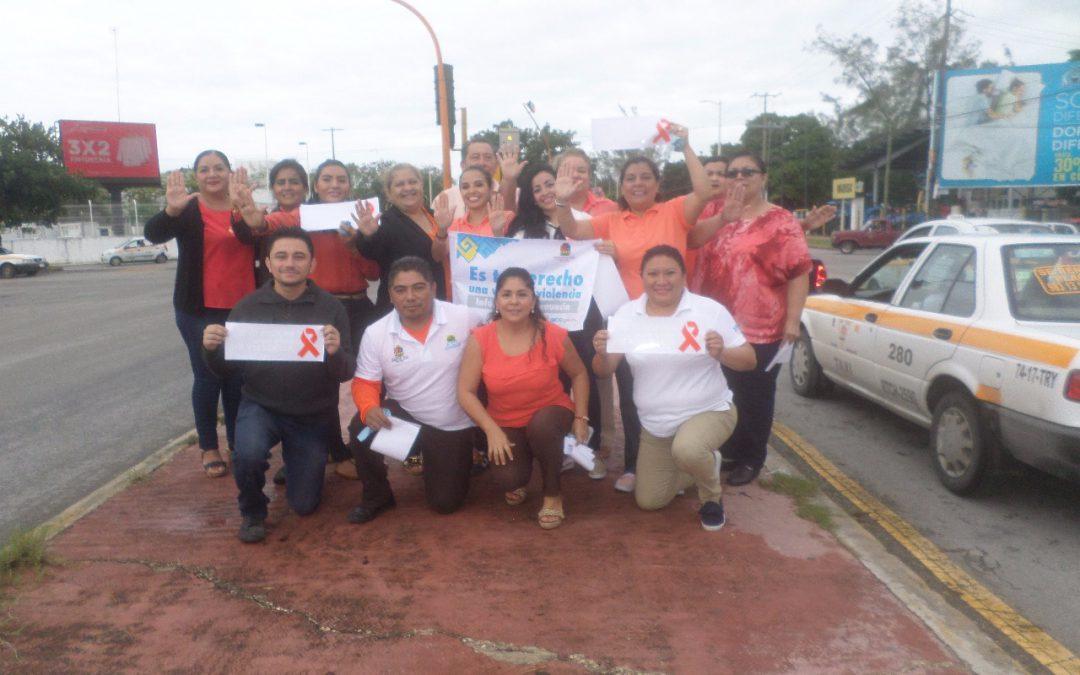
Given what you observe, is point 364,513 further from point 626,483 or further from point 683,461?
point 683,461

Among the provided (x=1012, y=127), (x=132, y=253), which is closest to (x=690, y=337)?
(x=1012, y=127)

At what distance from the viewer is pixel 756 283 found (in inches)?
181

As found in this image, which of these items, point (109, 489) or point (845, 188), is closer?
point (109, 489)

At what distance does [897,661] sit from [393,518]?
2.59m

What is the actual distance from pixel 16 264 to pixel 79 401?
29.0 meters

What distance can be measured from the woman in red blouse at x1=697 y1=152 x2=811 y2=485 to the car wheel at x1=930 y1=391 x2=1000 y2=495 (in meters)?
A: 1.05

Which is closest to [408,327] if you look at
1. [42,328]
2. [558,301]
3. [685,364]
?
[558,301]

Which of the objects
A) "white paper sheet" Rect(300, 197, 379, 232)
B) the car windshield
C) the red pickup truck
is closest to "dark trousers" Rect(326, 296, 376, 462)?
"white paper sheet" Rect(300, 197, 379, 232)

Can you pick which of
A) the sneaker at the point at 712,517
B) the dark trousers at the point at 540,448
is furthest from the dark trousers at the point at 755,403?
the dark trousers at the point at 540,448

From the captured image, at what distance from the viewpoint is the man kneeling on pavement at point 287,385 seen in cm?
411

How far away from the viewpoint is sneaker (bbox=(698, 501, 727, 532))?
13.5 ft

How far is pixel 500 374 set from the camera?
423 cm

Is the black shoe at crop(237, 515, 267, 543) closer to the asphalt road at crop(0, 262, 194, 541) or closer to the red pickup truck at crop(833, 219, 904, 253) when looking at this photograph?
the asphalt road at crop(0, 262, 194, 541)

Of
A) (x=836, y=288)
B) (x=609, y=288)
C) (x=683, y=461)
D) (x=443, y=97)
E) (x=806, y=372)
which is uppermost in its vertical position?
(x=443, y=97)
